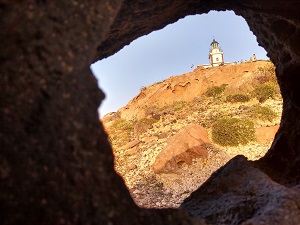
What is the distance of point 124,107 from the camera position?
118ft

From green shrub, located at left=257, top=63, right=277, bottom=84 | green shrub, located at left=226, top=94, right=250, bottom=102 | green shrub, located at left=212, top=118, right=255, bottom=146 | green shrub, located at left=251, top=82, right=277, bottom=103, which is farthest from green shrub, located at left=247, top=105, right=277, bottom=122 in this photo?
green shrub, located at left=257, top=63, right=277, bottom=84

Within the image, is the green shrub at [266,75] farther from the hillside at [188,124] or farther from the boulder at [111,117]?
the boulder at [111,117]

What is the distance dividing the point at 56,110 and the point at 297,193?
303 cm

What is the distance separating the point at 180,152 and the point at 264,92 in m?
11.8

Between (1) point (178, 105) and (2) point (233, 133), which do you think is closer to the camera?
(2) point (233, 133)

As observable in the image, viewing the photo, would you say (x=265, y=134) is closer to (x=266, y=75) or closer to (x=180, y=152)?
(x=180, y=152)

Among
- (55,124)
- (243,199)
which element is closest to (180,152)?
(243,199)

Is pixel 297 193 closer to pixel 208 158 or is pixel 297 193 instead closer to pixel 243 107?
pixel 208 158

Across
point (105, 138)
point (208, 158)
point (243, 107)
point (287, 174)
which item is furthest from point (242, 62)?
point (105, 138)

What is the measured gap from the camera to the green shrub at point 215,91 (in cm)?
3031

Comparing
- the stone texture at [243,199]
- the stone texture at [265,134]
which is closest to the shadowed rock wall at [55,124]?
the stone texture at [243,199]

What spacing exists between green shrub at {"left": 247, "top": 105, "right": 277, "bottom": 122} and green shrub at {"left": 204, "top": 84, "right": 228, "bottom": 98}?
851 cm

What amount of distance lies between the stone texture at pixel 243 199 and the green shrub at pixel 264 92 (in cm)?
2021

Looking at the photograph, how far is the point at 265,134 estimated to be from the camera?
17672mm
